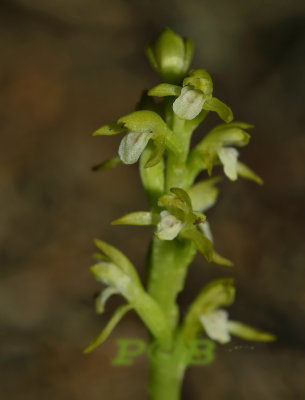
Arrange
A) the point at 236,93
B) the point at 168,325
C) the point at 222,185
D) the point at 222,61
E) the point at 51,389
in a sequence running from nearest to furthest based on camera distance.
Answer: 1. the point at 168,325
2. the point at 51,389
3. the point at 222,185
4. the point at 236,93
5. the point at 222,61

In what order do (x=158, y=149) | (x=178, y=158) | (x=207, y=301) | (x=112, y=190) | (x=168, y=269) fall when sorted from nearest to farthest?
(x=158, y=149) < (x=178, y=158) < (x=168, y=269) < (x=207, y=301) < (x=112, y=190)

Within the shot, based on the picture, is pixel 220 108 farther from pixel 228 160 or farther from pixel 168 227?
pixel 168 227

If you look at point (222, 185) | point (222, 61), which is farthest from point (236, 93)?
point (222, 185)

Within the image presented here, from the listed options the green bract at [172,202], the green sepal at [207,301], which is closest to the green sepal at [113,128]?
the green bract at [172,202]

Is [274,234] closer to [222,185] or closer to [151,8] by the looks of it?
[222,185]

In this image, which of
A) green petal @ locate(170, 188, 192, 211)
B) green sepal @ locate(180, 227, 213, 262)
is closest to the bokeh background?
green sepal @ locate(180, 227, 213, 262)

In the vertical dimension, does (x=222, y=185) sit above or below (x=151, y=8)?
below

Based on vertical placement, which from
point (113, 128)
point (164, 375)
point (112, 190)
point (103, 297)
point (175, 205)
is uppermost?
point (113, 128)

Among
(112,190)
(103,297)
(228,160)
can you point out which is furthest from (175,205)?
(112,190)
